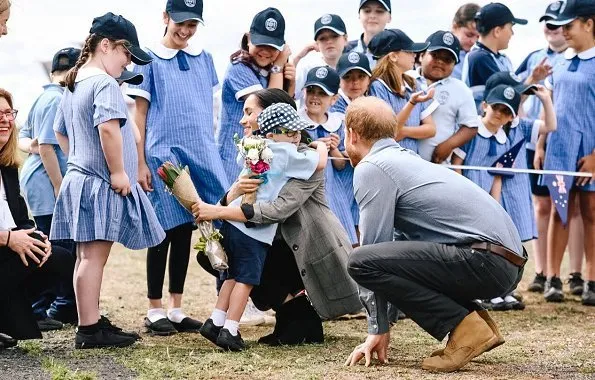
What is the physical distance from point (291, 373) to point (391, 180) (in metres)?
1.01

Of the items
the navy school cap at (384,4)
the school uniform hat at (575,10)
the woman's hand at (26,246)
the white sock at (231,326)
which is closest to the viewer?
the woman's hand at (26,246)

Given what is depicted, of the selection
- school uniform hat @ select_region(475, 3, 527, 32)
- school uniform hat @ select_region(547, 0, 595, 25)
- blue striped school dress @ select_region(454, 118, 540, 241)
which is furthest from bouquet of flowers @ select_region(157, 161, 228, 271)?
school uniform hat @ select_region(547, 0, 595, 25)

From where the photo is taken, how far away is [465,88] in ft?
24.8

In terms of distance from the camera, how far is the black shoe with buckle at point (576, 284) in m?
8.49

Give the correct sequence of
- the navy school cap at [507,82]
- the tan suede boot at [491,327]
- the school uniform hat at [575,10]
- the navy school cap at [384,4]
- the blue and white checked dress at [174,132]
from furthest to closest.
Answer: the navy school cap at [384,4] < the school uniform hat at [575,10] < the navy school cap at [507,82] < the blue and white checked dress at [174,132] < the tan suede boot at [491,327]

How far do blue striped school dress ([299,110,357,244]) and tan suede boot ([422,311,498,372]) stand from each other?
2113 millimetres

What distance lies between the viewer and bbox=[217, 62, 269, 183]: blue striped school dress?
6.78m

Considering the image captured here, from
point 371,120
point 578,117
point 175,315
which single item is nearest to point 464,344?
point 371,120

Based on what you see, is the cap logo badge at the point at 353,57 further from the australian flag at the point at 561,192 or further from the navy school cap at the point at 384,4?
the australian flag at the point at 561,192

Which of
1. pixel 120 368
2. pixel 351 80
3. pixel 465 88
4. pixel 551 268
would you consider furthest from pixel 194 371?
pixel 551 268

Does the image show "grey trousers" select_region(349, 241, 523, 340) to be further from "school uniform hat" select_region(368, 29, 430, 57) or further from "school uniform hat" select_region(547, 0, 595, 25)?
"school uniform hat" select_region(547, 0, 595, 25)

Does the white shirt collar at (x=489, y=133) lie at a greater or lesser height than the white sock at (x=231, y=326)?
greater

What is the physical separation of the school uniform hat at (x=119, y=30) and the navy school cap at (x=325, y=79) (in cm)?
138

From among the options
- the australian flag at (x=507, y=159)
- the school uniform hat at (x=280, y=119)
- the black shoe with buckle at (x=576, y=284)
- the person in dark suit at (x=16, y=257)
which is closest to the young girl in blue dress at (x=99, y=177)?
the person in dark suit at (x=16, y=257)
